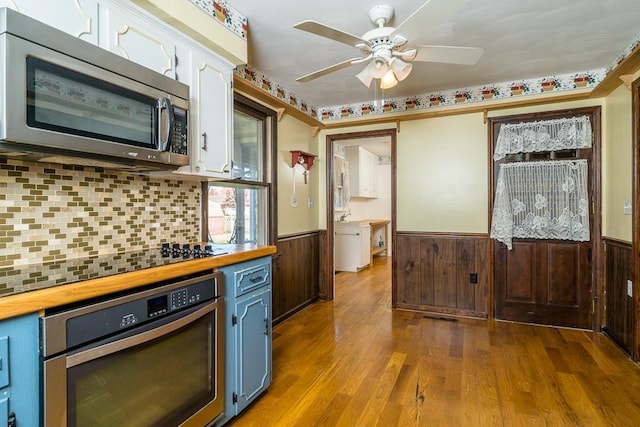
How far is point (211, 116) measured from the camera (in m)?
2.02

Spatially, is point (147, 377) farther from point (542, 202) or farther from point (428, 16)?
point (542, 202)

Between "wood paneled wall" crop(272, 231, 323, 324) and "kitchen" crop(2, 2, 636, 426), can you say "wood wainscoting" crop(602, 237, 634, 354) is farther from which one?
"wood paneled wall" crop(272, 231, 323, 324)

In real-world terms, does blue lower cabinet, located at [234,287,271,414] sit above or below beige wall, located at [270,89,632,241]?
below

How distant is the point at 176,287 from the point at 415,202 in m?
2.99

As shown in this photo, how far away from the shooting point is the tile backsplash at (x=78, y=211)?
142 centimetres

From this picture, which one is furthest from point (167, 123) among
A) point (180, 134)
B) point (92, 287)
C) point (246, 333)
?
point (246, 333)

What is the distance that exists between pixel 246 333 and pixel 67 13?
1655 millimetres

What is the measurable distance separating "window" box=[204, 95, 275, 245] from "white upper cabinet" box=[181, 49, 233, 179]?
1.77 ft

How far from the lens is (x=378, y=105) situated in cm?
396

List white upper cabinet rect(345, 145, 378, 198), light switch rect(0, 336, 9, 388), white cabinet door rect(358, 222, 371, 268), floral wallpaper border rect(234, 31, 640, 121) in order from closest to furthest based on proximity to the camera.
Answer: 1. light switch rect(0, 336, 9, 388)
2. floral wallpaper border rect(234, 31, 640, 121)
3. white cabinet door rect(358, 222, 371, 268)
4. white upper cabinet rect(345, 145, 378, 198)

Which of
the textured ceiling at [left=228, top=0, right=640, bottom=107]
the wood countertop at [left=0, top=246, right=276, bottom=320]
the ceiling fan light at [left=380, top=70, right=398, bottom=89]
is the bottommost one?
the wood countertop at [left=0, top=246, right=276, bottom=320]

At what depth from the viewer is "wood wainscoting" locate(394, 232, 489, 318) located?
11.8 feet

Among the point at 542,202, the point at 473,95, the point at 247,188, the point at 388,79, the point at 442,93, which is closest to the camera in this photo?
the point at 388,79

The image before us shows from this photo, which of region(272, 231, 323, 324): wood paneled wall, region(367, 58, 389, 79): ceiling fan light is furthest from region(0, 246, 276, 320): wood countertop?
region(272, 231, 323, 324): wood paneled wall
